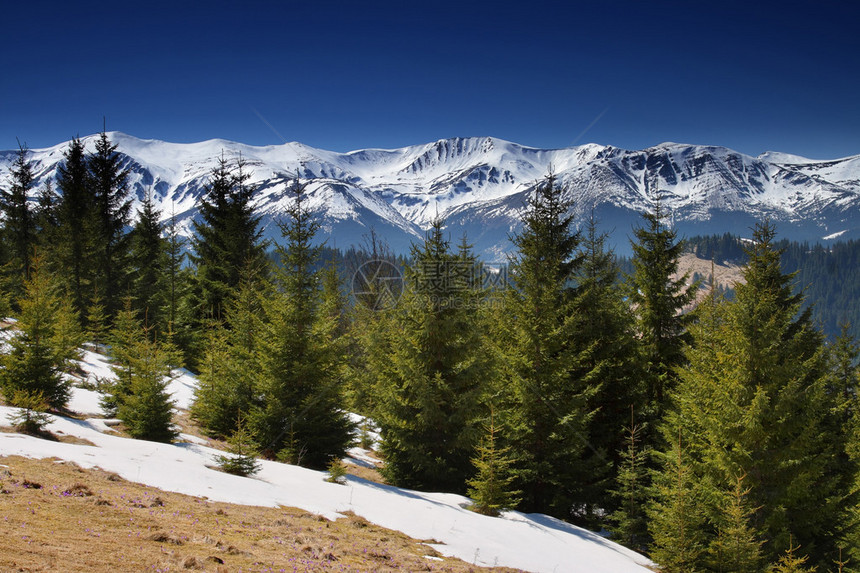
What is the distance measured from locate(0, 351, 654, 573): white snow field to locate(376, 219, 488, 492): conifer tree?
174 centimetres

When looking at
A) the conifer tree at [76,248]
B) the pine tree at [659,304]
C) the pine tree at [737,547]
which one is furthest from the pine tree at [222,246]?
the pine tree at [737,547]

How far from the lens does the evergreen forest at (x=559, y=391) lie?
14.5 m

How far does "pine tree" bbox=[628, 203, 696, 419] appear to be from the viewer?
65.9 feet

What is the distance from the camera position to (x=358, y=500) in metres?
12.7

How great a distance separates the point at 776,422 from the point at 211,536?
15.4 m

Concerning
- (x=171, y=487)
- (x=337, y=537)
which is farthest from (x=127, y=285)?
(x=337, y=537)

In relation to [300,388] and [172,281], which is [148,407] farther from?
[172,281]

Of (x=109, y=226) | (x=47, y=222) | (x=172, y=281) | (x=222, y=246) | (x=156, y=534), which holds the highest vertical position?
(x=47, y=222)

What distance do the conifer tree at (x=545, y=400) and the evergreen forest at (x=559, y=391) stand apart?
79mm

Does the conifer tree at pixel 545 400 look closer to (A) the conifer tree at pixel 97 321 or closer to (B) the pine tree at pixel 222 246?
(B) the pine tree at pixel 222 246

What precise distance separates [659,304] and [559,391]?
20.6 feet

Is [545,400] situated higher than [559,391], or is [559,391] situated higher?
[559,391]

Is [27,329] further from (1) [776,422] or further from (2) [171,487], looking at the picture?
(1) [776,422]

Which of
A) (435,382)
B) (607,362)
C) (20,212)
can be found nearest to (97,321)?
(20,212)
